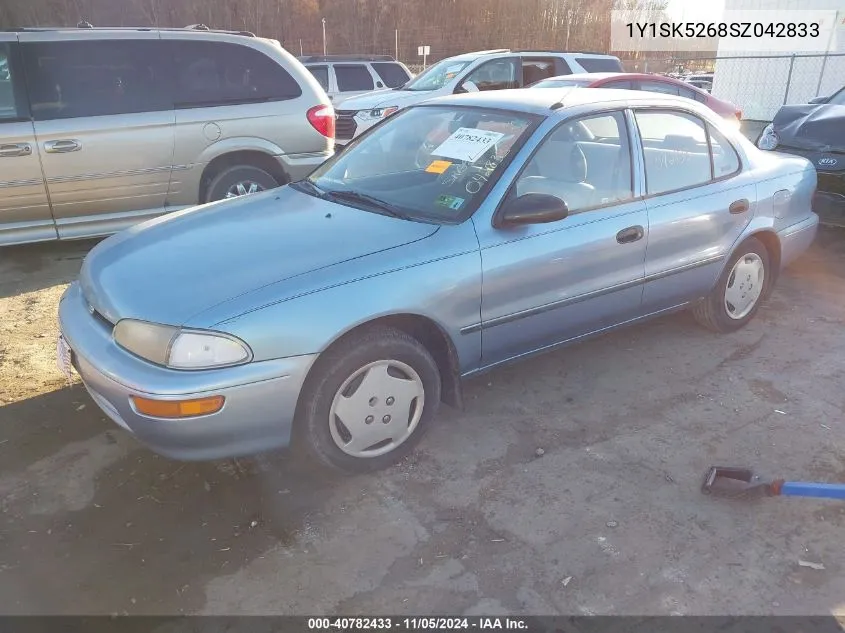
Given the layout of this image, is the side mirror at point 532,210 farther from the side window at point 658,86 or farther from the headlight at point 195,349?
the side window at point 658,86

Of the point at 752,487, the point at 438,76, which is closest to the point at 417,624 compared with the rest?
the point at 752,487

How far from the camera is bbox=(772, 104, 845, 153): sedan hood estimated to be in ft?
20.5

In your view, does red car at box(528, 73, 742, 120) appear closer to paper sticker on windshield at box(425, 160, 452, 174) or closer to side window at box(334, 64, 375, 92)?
paper sticker on windshield at box(425, 160, 452, 174)

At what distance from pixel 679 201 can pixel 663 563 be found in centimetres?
211

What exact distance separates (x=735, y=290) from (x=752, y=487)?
76.0 inches

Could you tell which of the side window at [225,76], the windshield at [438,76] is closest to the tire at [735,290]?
the side window at [225,76]

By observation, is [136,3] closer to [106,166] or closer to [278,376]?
[106,166]

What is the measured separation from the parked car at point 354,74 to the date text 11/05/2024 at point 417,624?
11860mm

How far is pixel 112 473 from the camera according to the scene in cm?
295

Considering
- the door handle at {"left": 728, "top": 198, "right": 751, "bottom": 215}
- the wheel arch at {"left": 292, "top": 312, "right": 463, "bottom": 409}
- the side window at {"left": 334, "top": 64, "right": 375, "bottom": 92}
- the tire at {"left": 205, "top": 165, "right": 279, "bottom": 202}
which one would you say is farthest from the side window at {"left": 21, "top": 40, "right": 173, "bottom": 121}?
the side window at {"left": 334, "top": 64, "right": 375, "bottom": 92}

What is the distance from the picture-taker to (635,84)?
831 cm

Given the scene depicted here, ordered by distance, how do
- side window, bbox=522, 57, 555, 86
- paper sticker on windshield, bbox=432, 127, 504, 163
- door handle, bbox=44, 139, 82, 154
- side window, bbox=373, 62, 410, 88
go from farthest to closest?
side window, bbox=373, 62, 410, 88 → side window, bbox=522, 57, 555, 86 → door handle, bbox=44, 139, 82, 154 → paper sticker on windshield, bbox=432, 127, 504, 163

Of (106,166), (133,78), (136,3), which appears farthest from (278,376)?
(136,3)

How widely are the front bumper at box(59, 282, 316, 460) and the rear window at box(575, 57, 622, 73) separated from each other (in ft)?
31.3
